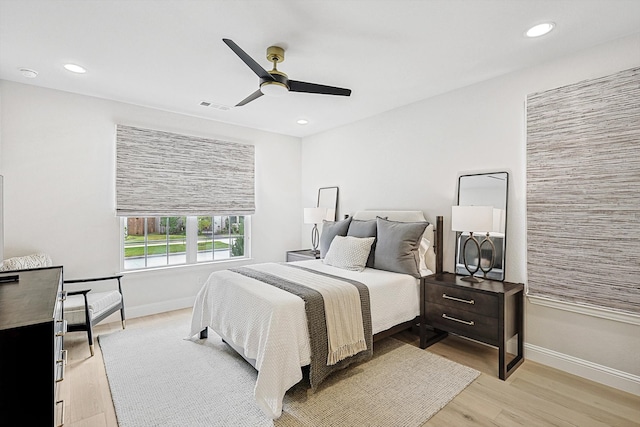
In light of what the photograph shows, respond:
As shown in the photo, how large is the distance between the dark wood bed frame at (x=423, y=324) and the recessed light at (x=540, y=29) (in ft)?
5.76

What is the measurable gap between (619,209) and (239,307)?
299cm

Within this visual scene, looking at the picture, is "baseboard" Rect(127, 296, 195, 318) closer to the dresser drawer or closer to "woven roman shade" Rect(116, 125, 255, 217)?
"woven roman shade" Rect(116, 125, 255, 217)

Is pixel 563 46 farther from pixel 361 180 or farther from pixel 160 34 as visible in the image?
pixel 160 34

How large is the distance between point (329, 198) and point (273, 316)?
119 inches

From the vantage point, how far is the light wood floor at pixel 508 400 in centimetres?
204

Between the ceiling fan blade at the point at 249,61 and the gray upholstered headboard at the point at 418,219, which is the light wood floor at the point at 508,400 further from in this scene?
the ceiling fan blade at the point at 249,61

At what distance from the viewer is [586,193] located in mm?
2510

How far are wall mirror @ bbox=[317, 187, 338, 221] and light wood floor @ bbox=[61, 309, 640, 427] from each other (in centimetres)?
261

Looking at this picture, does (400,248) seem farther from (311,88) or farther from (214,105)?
(214,105)

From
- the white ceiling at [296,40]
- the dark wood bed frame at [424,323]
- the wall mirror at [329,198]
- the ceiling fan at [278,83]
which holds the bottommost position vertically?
the dark wood bed frame at [424,323]

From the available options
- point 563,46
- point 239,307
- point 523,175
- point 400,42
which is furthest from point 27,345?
point 563,46

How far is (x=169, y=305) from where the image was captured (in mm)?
4250

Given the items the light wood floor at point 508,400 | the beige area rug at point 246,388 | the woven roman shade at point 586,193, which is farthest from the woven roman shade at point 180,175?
the woven roman shade at point 586,193

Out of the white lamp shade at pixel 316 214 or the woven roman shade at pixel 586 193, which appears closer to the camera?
the woven roman shade at pixel 586 193
